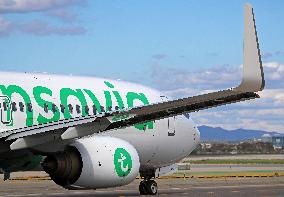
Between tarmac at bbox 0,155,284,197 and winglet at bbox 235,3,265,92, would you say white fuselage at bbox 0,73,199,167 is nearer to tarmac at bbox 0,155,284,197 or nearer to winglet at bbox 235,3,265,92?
tarmac at bbox 0,155,284,197

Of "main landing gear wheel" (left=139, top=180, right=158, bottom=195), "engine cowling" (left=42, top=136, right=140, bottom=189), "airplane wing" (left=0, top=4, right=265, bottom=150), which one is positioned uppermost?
"airplane wing" (left=0, top=4, right=265, bottom=150)

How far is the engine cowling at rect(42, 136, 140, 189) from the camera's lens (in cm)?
1984

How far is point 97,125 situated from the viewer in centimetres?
1755

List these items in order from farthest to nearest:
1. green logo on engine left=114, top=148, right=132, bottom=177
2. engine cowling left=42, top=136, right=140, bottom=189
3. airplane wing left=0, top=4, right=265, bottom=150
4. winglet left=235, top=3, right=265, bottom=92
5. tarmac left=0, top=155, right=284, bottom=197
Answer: tarmac left=0, top=155, right=284, bottom=197, green logo on engine left=114, top=148, right=132, bottom=177, engine cowling left=42, top=136, right=140, bottom=189, airplane wing left=0, top=4, right=265, bottom=150, winglet left=235, top=3, right=265, bottom=92

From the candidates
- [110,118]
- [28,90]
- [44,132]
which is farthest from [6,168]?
[110,118]

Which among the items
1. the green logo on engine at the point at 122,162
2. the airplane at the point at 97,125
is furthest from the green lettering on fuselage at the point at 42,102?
the green logo on engine at the point at 122,162

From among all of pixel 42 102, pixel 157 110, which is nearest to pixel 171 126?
pixel 42 102

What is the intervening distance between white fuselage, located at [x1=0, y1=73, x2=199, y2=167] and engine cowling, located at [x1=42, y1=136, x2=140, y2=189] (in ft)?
7.15

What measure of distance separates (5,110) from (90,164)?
3.09 meters

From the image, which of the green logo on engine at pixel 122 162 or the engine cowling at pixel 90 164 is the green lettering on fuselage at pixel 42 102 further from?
the green logo on engine at pixel 122 162

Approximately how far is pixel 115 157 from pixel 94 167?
768 mm

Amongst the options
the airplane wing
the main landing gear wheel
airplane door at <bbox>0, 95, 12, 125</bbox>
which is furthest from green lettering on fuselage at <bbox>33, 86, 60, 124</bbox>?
the main landing gear wheel

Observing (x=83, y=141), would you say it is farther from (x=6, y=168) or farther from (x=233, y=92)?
(x=233, y=92)

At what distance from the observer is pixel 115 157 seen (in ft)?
67.3
